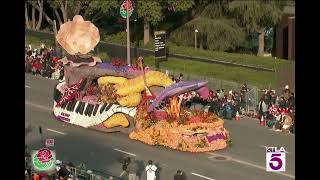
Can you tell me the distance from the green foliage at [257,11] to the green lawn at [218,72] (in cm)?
571

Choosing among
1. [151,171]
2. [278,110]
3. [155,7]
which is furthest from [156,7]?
[151,171]

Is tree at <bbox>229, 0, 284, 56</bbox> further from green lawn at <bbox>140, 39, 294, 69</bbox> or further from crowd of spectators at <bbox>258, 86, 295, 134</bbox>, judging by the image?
crowd of spectators at <bbox>258, 86, 295, 134</bbox>

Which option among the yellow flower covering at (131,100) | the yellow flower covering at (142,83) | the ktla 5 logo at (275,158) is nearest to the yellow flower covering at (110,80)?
the yellow flower covering at (142,83)

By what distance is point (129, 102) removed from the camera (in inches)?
1257

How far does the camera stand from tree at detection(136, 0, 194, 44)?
172 ft

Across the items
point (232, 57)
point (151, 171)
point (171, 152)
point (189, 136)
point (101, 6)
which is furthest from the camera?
point (101, 6)

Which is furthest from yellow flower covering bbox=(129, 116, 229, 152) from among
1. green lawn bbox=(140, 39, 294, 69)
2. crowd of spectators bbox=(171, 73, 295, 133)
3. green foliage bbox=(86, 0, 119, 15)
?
green foliage bbox=(86, 0, 119, 15)

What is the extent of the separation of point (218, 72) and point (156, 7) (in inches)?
355

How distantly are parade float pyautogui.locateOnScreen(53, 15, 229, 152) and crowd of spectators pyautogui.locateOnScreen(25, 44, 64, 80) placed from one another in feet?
28.7

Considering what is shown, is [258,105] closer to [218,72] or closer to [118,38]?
[218,72]

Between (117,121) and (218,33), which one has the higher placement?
(218,33)

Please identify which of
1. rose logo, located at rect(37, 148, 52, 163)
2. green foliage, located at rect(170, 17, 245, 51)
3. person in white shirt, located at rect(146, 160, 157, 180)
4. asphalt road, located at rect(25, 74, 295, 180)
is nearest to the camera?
rose logo, located at rect(37, 148, 52, 163)

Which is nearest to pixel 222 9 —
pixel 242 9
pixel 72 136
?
pixel 242 9
